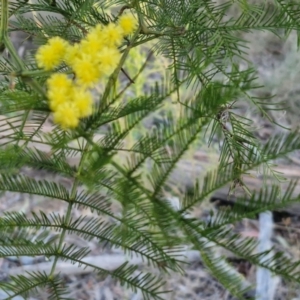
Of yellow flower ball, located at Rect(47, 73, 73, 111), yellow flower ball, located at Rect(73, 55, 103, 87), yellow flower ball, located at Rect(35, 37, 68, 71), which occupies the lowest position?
yellow flower ball, located at Rect(47, 73, 73, 111)

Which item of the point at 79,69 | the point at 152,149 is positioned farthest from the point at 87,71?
the point at 152,149

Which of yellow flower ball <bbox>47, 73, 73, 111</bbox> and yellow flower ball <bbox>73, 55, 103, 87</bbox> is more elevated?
yellow flower ball <bbox>73, 55, 103, 87</bbox>

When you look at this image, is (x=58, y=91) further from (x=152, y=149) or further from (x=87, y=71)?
(x=152, y=149)

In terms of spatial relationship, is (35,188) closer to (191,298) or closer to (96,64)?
(96,64)

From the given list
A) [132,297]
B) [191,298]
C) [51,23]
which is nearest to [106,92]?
[51,23]

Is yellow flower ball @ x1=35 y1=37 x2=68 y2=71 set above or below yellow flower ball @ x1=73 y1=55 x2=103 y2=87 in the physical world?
above
